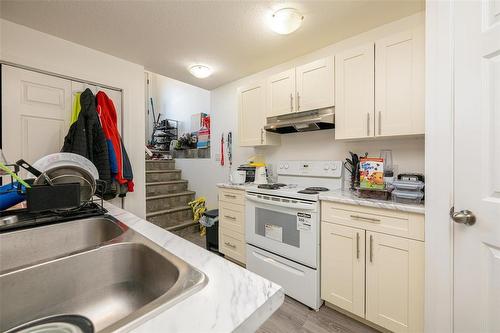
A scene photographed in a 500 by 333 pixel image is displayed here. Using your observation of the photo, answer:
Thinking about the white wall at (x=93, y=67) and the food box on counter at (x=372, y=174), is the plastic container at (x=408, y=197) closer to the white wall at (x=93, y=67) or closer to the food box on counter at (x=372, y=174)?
the food box on counter at (x=372, y=174)

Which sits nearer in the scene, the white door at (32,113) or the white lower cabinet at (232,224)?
the white door at (32,113)

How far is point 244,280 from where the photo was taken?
54cm

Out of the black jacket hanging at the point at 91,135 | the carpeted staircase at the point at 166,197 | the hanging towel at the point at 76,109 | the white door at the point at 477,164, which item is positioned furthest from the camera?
the carpeted staircase at the point at 166,197

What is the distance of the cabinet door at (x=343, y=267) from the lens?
1513 mm

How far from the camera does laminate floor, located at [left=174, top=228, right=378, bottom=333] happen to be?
152cm

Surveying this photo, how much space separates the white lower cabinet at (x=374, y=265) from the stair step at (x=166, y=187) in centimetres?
277

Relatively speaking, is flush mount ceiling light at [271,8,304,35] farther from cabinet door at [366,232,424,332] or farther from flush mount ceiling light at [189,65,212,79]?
cabinet door at [366,232,424,332]

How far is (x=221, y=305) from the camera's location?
0.44 metres

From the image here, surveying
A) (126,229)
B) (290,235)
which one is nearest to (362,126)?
(290,235)

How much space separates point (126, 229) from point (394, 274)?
1.57 m

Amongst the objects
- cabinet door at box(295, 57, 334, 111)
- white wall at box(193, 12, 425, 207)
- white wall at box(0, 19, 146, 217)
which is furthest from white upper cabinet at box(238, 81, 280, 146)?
white wall at box(0, 19, 146, 217)

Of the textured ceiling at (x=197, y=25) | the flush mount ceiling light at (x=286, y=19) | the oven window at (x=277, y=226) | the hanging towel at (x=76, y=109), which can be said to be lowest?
the oven window at (x=277, y=226)

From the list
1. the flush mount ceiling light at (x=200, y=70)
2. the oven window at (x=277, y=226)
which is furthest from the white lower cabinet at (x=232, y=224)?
the flush mount ceiling light at (x=200, y=70)

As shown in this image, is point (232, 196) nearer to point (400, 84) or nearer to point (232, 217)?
point (232, 217)
